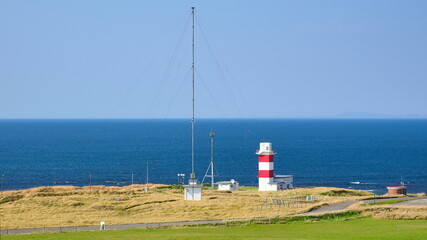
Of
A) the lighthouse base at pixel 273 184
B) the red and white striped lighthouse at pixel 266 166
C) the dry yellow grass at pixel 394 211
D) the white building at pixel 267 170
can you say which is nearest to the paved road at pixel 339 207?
the dry yellow grass at pixel 394 211

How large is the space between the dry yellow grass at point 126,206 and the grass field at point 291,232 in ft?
20.3

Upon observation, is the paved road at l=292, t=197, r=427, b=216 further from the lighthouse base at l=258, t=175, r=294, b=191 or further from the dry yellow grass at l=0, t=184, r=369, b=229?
the lighthouse base at l=258, t=175, r=294, b=191

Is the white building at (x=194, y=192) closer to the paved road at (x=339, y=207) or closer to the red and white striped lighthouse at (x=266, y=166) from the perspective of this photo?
the paved road at (x=339, y=207)

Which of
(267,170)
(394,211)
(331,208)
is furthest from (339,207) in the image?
(267,170)

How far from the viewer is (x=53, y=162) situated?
554 feet

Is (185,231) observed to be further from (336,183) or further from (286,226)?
(336,183)

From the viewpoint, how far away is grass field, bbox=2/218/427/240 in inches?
1779

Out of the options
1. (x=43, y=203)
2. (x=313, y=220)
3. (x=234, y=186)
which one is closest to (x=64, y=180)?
(x=234, y=186)

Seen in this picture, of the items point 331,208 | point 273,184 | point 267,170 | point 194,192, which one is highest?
point 267,170

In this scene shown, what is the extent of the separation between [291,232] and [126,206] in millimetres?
19717

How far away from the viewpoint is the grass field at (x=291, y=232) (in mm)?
45188

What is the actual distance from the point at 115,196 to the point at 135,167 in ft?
285

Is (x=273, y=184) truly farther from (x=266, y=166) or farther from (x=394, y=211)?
(x=394, y=211)

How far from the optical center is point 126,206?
64.1 metres
